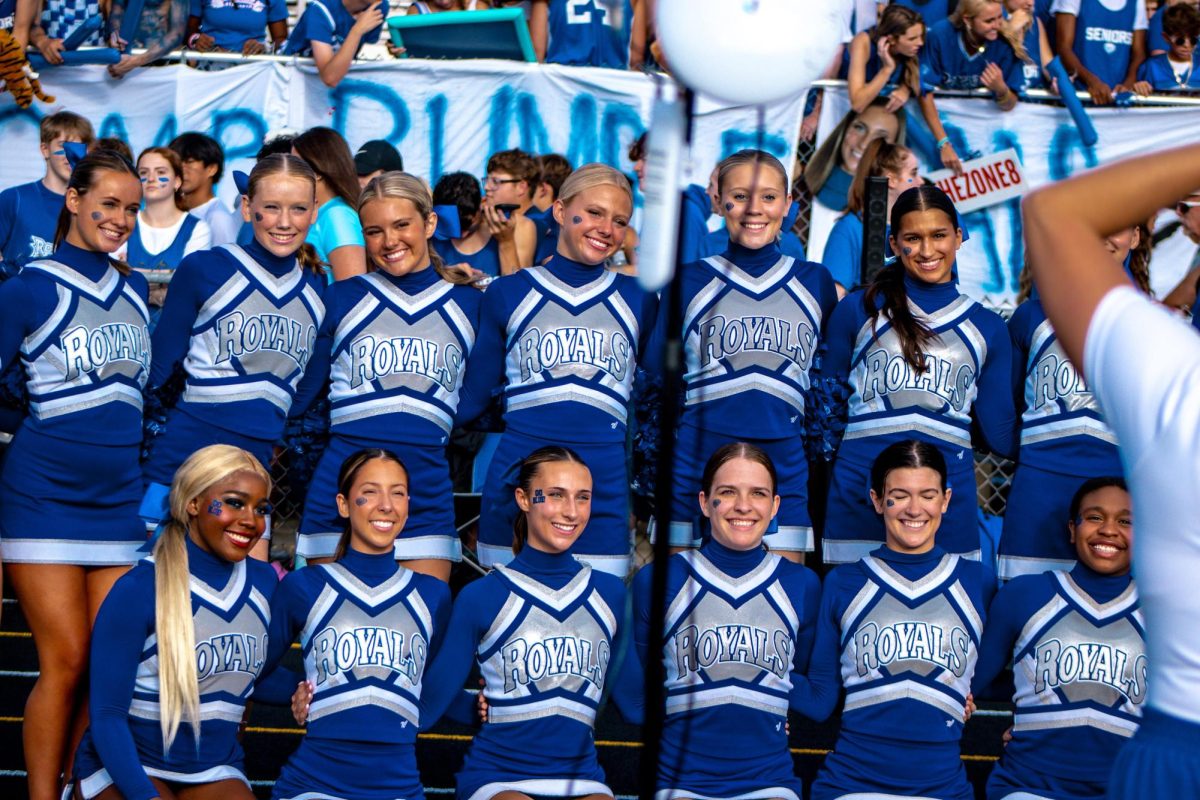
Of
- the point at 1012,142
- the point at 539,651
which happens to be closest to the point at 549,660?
the point at 539,651

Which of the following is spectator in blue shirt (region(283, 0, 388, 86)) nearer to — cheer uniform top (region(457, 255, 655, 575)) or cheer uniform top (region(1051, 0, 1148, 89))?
cheer uniform top (region(457, 255, 655, 575))

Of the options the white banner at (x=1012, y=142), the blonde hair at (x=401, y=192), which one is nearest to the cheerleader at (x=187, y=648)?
the blonde hair at (x=401, y=192)

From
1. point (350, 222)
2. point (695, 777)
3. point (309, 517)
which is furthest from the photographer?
point (350, 222)

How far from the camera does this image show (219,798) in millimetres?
3438

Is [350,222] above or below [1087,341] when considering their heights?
above

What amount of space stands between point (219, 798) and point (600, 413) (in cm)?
133

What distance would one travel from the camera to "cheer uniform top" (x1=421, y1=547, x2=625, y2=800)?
3.63 m

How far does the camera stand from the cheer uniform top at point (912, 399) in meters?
4.03

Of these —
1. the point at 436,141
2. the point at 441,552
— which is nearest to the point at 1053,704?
the point at 441,552

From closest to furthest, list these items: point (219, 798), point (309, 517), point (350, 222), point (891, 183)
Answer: point (219, 798) → point (309, 517) → point (350, 222) → point (891, 183)

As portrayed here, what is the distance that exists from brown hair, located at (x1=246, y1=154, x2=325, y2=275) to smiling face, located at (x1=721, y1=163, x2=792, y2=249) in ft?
3.69

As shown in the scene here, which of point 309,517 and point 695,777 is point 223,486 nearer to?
point 309,517

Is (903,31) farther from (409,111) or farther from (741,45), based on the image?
(741,45)

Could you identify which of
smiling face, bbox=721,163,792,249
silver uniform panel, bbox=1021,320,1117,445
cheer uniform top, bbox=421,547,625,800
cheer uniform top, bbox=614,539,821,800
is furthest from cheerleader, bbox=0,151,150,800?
silver uniform panel, bbox=1021,320,1117,445
